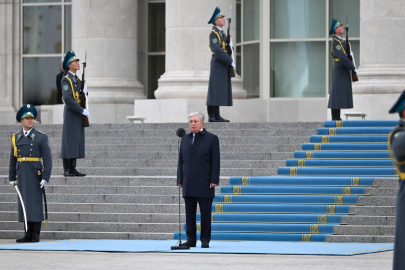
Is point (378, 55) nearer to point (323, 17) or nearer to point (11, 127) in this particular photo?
point (323, 17)

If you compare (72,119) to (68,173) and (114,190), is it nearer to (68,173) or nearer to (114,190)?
(68,173)

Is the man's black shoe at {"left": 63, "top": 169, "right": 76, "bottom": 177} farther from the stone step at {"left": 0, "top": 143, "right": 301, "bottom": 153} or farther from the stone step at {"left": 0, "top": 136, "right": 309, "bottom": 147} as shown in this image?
the stone step at {"left": 0, "top": 136, "right": 309, "bottom": 147}

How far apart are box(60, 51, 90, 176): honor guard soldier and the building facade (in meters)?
5.39

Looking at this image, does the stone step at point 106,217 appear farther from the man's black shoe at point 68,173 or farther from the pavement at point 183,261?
the pavement at point 183,261

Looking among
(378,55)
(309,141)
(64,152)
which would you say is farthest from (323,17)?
(64,152)

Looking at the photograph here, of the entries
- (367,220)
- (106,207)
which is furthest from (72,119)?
(367,220)

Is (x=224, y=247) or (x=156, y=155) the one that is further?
(x=156, y=155)

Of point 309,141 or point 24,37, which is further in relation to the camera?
point 24,37

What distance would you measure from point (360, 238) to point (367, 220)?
51 cm

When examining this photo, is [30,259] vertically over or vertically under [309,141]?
under

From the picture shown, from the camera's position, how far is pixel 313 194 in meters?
13.9

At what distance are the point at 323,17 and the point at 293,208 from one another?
10282 millimetres

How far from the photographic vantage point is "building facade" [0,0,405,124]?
63.6 feet

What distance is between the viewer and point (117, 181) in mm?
15000
